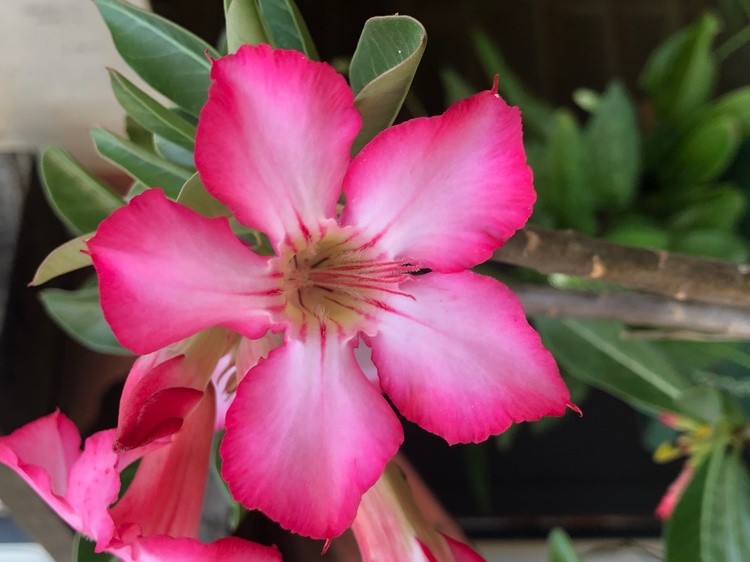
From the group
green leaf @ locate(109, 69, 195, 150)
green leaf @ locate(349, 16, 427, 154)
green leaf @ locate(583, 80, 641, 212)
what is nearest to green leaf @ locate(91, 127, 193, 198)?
green leaf @ locate(109, 69, 195, 150)

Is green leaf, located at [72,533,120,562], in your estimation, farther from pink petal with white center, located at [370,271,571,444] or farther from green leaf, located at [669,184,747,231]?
green leaf, located at [669,184,747,231]

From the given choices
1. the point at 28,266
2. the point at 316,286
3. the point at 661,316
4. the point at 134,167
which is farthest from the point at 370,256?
the point at 28,266

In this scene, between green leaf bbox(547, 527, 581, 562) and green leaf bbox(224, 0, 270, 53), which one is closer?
green leaf bbox(224, 0, 270, 53)

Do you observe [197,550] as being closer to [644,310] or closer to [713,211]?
[644,310]

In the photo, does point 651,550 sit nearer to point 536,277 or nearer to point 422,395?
point 536,277

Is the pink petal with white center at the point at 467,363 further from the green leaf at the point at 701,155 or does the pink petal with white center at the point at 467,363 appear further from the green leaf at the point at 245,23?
the green leaf at the point at 701,155

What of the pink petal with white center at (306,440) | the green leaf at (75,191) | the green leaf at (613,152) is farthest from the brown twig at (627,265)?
the green leaf at (613,152)
